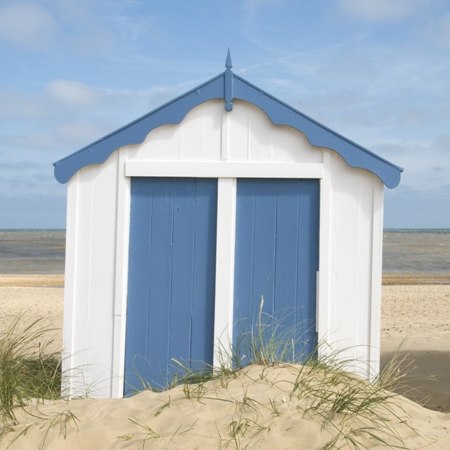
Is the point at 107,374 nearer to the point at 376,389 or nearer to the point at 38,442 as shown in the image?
the point at 38,442

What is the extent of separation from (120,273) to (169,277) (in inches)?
17.7

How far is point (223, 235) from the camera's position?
6273mm

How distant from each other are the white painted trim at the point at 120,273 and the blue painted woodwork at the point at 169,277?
0.06m

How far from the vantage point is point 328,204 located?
6273 millimetres

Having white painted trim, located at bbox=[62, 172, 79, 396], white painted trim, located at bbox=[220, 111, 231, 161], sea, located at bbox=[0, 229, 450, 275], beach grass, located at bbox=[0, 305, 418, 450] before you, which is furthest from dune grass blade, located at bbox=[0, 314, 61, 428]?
sea, located at bbox=[0, 229, 450, 275]

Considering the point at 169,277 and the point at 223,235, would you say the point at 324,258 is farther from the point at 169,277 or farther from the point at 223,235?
the point at 169,277

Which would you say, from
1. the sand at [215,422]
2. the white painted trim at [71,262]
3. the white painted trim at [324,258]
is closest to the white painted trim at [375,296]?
the white painted trim at [324,258]

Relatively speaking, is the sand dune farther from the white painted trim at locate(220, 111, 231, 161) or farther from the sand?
the white painted trim at locate(220, 111, 231, 161)

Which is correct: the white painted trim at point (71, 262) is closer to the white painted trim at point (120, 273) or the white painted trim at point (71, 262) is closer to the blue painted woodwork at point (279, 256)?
the white painted trim at point (120, 273)

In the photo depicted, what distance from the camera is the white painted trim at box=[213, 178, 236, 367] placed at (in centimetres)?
627

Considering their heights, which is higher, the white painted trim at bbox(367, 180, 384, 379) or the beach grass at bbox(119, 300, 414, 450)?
the white painted trim at bbox(367, 180, 384, 379)

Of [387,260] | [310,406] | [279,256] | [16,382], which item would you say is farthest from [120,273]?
[387,260]

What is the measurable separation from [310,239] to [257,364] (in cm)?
141

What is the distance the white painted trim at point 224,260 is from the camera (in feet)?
20.6
